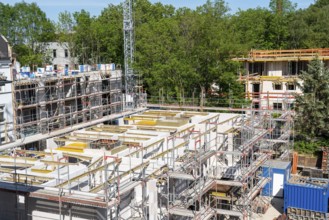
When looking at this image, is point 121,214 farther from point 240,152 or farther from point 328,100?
point 328,100

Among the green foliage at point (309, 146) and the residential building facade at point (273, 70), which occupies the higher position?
the residential building facade at point (273, 70)

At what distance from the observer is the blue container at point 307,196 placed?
21578mm

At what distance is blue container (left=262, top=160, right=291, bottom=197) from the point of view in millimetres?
24781

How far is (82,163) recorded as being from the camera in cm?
1883

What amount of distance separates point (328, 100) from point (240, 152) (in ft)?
50.3

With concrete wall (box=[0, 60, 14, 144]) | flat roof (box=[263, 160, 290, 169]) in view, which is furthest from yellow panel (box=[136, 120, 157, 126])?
concrete wall (box=[0, 60, 14, 144])

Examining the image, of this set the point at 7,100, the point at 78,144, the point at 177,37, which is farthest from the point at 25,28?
the point at 78,144

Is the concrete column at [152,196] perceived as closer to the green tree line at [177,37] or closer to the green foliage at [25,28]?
the green tree line at [177,37]

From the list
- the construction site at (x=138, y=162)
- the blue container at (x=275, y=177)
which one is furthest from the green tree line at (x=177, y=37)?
the blue container at (x=275, y=177)

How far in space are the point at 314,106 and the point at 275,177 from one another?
841cm

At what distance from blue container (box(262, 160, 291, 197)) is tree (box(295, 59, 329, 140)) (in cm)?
710

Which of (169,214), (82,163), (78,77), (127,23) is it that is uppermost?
(127,23)

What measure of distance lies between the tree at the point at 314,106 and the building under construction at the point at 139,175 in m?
6.40

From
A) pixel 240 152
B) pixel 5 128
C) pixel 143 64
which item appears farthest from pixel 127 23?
pixel 240 152
